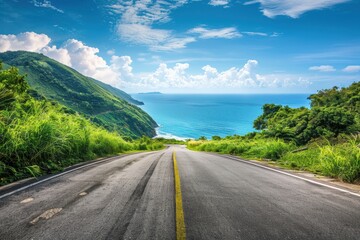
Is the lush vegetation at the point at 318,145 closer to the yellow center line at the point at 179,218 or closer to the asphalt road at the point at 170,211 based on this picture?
the asphalt road at the point at 170,211

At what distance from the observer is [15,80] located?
106ft

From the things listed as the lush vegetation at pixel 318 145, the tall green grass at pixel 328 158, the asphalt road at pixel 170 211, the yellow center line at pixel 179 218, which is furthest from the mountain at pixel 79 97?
the yellow center line at pixel 179 218

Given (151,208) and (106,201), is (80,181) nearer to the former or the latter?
(106,201)

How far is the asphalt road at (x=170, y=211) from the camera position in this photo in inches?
124

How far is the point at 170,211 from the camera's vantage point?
12.8ft

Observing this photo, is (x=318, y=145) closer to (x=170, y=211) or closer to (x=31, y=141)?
(x=170, y=211)

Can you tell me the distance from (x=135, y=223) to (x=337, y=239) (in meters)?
2.67

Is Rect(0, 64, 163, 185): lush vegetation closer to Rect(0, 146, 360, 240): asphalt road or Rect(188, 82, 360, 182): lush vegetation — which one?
Rect(0, 146, 360, 240): asphalt road

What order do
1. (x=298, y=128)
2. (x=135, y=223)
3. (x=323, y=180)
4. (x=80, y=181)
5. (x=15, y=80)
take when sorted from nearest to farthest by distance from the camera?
(x=135, y=223) < (x=80, y=181) < (x=323, y=180) < (x=298, y=128) < (x=15, y=80)

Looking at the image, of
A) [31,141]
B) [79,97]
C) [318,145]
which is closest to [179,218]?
[31,141]

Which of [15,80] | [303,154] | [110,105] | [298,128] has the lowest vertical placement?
[303,154]

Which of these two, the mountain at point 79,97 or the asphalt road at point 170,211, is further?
the mountain at point 79,97

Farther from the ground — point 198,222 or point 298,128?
point 298,128

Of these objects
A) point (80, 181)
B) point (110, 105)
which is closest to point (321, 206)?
point (80, 181)
